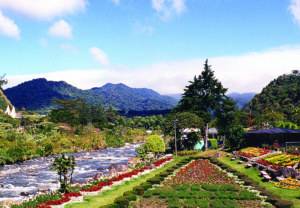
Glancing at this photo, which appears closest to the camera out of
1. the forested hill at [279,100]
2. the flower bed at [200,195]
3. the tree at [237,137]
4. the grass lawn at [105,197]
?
the flower bed at [200,195]

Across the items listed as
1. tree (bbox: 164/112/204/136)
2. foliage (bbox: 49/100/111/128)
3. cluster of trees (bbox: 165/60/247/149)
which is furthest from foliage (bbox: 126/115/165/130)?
tree (bbox: 164/112/204/136)

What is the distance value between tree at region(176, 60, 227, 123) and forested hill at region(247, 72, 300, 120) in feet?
90.0

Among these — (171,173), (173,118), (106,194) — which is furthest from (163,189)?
(173,118)

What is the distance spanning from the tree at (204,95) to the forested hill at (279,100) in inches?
1080

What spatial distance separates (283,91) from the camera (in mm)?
131750

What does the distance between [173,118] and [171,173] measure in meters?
33.3

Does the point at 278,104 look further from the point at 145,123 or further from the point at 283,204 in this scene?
the point at 283,204

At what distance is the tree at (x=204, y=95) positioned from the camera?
86.6 m

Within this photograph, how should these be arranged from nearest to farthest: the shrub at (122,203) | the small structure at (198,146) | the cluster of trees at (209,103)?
the shrub at (122,203) < the small structure at (198,146) < the cluster of trees at (209,103)

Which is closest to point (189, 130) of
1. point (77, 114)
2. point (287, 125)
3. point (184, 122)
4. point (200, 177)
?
point (184, 122)

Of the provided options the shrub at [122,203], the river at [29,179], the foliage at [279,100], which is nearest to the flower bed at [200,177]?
the river at [29,179]

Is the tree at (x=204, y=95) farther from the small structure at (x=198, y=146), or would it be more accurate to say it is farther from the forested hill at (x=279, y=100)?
the forested hill at (x=279, y=100)

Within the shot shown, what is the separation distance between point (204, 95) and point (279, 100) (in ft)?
163

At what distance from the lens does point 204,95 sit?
8819 centimetres
